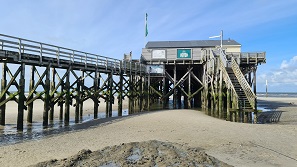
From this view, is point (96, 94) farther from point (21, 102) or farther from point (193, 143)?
point (193, 143)

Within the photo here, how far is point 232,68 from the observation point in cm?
2111

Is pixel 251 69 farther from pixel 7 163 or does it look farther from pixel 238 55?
pixel 7 163

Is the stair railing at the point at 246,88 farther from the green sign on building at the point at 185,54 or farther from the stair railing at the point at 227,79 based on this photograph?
the green sign on building at the point at 185,54

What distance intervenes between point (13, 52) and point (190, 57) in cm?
2134

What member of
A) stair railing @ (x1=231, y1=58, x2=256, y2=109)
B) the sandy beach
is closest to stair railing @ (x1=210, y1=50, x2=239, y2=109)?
stair railing @ (x1=231, y1=58, x2=256, y2=109)

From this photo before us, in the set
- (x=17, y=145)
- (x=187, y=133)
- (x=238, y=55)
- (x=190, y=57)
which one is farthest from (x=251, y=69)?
(x=17, y=145)

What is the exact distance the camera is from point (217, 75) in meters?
21.3

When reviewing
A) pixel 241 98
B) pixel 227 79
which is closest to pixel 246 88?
pixel 241 98

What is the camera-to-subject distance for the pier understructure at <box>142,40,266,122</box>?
1703cm

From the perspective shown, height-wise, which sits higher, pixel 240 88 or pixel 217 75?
pixel 217 75

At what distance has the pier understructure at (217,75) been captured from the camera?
17031 mm

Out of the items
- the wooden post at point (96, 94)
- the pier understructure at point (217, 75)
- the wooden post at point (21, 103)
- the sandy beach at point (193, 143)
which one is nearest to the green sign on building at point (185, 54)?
the pier understructure at point (217, 75)

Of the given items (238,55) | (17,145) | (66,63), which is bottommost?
(17,145)

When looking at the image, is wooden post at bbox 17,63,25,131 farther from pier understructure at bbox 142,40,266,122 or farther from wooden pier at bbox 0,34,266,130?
pier understructure at bbox 142,40,266,122
